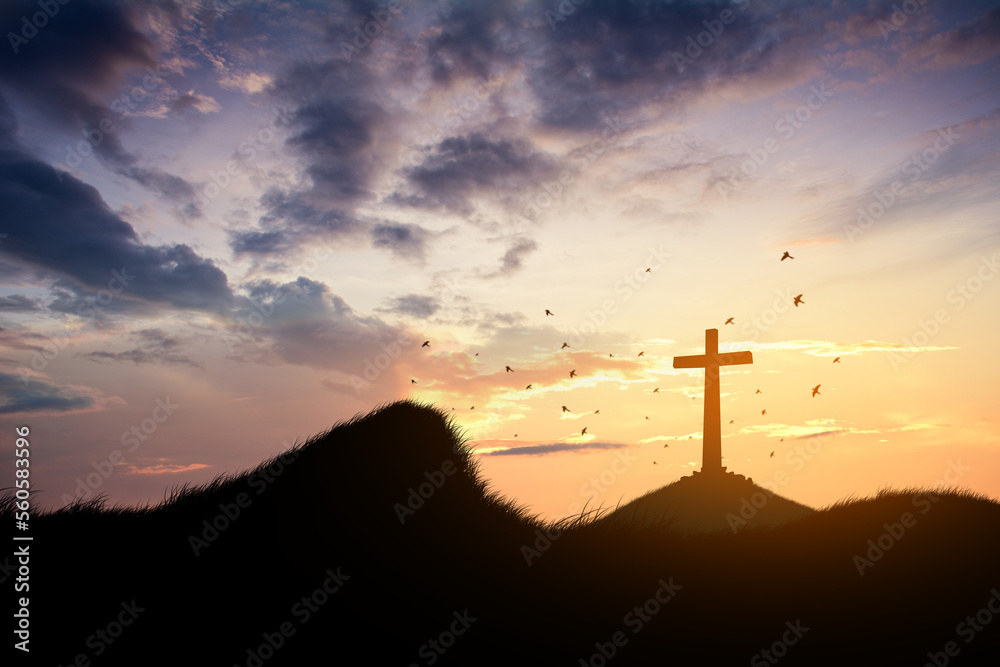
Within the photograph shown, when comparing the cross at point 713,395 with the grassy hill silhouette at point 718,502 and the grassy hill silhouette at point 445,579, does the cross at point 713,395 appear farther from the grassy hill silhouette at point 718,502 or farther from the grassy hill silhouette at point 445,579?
the grassy hill silhouette at point 445,579

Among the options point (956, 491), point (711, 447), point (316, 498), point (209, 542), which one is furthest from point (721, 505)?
point (209, 542)

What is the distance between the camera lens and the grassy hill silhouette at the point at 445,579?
25.1 ft

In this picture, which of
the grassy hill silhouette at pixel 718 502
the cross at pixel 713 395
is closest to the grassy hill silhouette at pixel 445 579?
the grassy hill silhouette at pixel 718 502

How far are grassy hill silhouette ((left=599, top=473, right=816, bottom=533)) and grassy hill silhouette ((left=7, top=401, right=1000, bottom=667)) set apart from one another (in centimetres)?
661

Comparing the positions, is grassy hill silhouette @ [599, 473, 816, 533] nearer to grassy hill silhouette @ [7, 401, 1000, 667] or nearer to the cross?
the cross

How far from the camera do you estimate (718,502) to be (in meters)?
18.2

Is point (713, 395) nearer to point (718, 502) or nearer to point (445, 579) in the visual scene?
point (718, 502)

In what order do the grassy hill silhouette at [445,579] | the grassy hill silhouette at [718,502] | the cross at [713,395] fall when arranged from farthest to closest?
the cross at [713,395] → the grassy hill silhouette at [718,502] → the grassy hill silhouette at [445,579]

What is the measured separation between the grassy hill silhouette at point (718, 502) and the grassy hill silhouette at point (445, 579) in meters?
6.61

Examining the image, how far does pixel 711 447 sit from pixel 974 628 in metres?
10.4

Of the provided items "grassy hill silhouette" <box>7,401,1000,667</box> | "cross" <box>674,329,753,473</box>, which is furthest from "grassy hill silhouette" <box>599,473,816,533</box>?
"grassy hill silhouette" <box>7,401,1000,667</box>

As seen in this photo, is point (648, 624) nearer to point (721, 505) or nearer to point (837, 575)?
point (837, 575)

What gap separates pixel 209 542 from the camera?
8.76 metres

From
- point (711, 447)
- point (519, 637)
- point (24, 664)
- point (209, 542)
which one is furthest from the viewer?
point (711, 447)
